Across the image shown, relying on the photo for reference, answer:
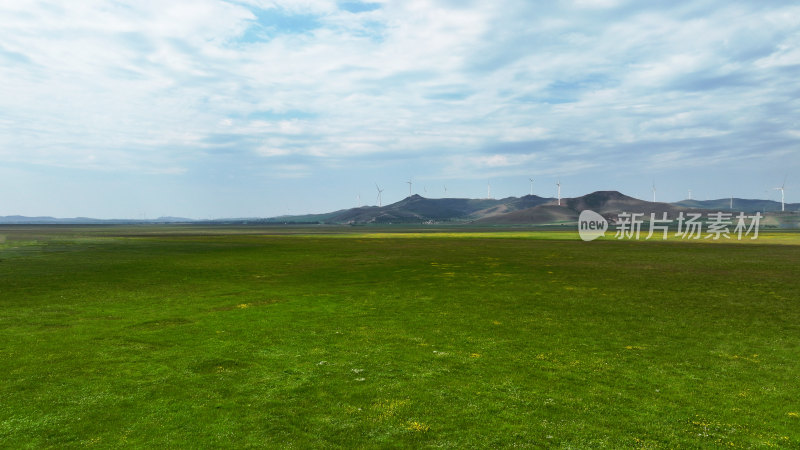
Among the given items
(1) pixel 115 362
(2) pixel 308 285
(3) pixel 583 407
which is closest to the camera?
(3) pixel 583 407

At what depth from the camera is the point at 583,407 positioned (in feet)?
38.9

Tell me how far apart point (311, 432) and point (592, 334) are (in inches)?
555

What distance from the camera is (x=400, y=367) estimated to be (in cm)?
1517

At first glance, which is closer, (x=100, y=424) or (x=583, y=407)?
(x=100, y=424)

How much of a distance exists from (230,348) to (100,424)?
646 cm

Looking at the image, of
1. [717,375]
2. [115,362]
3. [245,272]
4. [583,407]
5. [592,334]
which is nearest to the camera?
[583,407]

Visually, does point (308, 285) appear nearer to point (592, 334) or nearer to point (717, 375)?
point (592, 334)

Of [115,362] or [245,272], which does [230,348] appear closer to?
[115,362]

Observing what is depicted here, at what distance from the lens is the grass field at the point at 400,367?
418 inches

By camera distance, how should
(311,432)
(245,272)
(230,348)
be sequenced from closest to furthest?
1. (311,432)
2. (230,348)
3. (245,272)

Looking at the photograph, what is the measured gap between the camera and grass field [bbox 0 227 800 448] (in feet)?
34.8

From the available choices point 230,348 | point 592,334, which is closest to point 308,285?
point 230,348

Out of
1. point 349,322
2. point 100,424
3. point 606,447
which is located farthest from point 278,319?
point 606,447

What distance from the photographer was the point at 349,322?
2191cm
